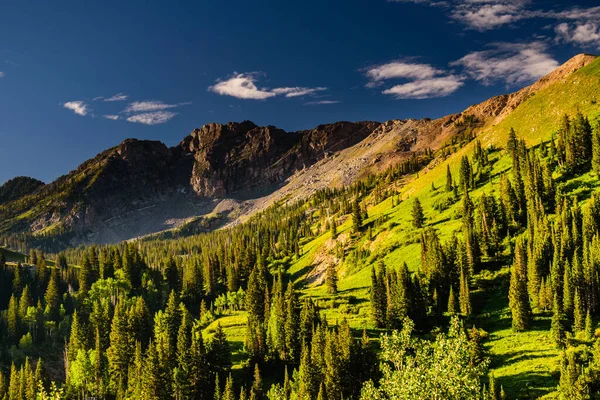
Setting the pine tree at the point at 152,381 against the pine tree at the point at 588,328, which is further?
the pine tree at the point at 152,381

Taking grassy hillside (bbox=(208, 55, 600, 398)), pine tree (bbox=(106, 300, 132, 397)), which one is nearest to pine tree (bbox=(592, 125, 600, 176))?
grassy hillside (bbox=(208, 55, 600, 398))

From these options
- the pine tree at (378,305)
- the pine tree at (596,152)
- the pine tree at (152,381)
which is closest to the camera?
the pine tree at (152,381)

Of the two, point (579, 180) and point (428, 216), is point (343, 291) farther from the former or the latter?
point (579, 180)

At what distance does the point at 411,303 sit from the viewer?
104 m

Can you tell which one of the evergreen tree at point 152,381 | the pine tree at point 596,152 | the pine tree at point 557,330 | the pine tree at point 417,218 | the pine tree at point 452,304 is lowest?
the evergreen tree at point 152,381

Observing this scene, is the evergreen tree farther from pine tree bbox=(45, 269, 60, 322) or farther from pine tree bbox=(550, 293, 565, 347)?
pine tree bbox=(45, 269, 60, 322)

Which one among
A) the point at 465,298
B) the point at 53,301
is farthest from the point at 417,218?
the point at 53,301

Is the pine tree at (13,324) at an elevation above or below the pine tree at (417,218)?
below

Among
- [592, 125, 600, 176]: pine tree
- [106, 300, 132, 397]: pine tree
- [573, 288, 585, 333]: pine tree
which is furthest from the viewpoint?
[592, 125, 600, 176]: pine tree

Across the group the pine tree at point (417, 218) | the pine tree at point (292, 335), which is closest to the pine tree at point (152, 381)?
the pine tree at point (292, 335)

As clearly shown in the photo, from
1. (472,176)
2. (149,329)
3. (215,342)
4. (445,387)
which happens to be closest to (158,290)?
(149,329)

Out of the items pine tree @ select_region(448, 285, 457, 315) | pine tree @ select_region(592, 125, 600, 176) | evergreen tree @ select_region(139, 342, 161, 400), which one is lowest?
evergreen tree @ select_region(139, 342, 161, 400)

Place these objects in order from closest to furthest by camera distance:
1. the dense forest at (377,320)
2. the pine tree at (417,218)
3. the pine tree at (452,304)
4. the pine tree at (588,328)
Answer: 1. the dense forest at (377,320)
2. the pine tree at (588,328)
3. the pine tree at (452,304)
4. the pine tree at (417,218)

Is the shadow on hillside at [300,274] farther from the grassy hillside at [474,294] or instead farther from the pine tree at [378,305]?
the pine tree at [378,305]
